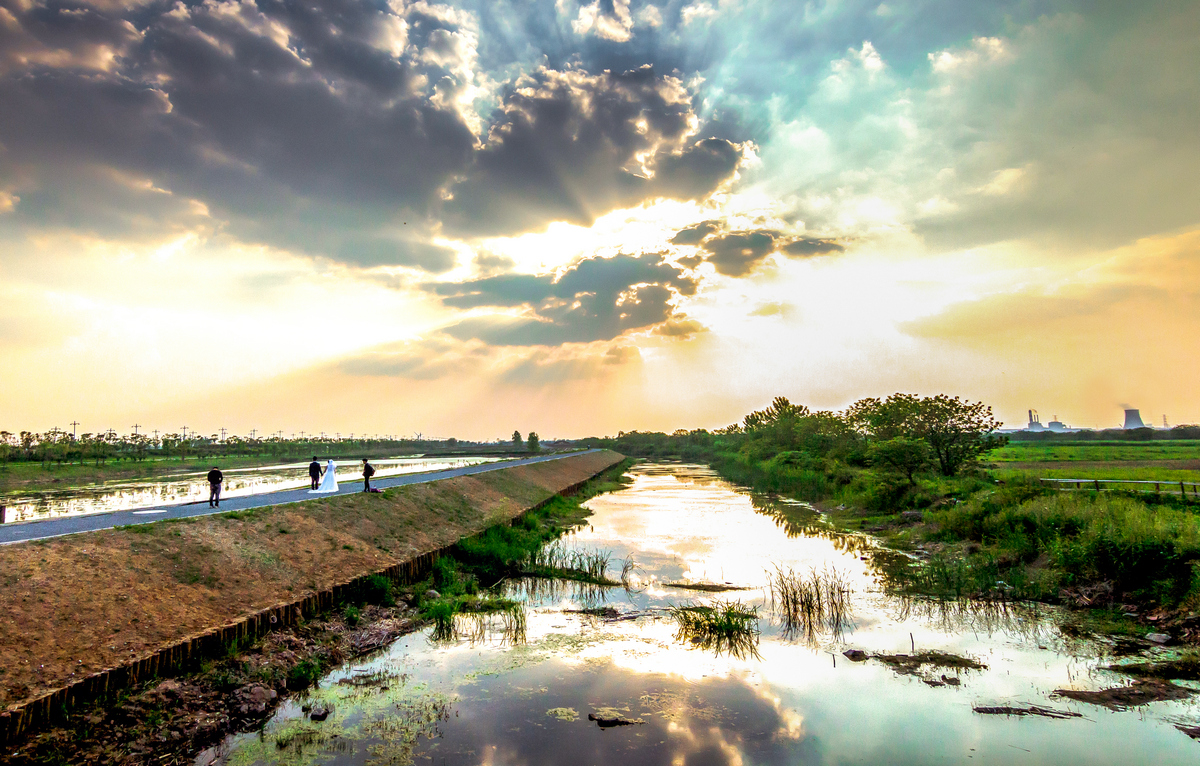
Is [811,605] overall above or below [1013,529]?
below

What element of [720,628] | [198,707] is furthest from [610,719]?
[198,707]

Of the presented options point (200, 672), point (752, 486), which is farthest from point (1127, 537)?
point (752, 486)

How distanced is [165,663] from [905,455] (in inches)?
1319

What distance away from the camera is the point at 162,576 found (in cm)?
1095

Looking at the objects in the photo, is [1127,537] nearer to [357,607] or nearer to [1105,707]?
[1105,707]

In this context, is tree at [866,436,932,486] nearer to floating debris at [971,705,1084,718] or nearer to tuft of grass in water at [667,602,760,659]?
tuft of grass in water at [667,602,760,659]

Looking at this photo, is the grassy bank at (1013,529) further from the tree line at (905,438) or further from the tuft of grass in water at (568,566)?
the tuft of grass in water at (568,566)

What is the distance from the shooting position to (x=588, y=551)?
71.7 ft

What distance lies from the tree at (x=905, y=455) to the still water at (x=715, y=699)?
1913 centimetres

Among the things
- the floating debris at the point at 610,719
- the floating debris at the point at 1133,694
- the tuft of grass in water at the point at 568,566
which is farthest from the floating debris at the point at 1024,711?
the tuft of grass in water at the point at 568,566

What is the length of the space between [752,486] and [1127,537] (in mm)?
37453

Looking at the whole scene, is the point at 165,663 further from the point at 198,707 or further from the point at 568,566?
the point at 568,566

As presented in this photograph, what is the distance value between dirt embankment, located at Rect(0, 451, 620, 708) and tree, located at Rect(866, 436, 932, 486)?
25.1 m

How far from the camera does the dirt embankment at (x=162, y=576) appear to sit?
321 inches
